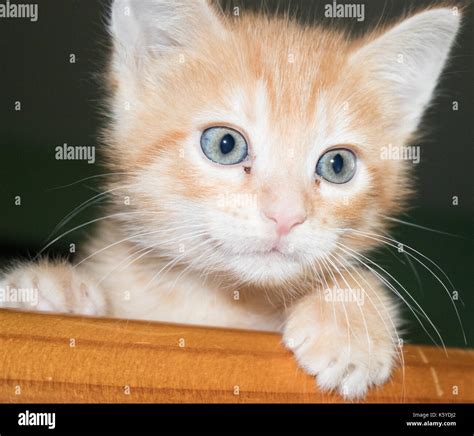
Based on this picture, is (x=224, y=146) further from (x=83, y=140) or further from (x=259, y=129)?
(x=83, y=140)

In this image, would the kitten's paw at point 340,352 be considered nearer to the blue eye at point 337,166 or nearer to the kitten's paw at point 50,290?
the blue eye at point 337,166

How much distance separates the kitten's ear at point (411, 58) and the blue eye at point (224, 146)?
35 centimetres

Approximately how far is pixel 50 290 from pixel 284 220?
382 mm

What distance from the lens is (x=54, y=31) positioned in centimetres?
127

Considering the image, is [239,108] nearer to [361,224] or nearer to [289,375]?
[361,224]

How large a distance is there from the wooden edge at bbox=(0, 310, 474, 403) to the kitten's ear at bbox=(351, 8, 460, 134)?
0.67 m

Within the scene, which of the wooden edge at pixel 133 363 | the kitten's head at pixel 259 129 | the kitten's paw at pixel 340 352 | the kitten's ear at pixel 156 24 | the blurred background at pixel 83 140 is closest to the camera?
the wooden edge at pixel 133 363

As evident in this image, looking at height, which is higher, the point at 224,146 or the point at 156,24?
the point at 156,24

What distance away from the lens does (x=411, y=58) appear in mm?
1310

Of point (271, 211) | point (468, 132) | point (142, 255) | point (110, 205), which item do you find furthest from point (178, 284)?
point (468, 132)

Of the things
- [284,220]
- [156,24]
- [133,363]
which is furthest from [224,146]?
[133,363]

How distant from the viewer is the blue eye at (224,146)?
106 centimetres

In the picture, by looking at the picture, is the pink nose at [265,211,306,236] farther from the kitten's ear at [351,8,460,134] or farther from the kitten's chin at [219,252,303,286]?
the kitten's ear at [351,8,460,134]

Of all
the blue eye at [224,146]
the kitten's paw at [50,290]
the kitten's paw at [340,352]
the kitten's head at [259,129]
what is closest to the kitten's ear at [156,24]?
the kitten's head at [259,129]
